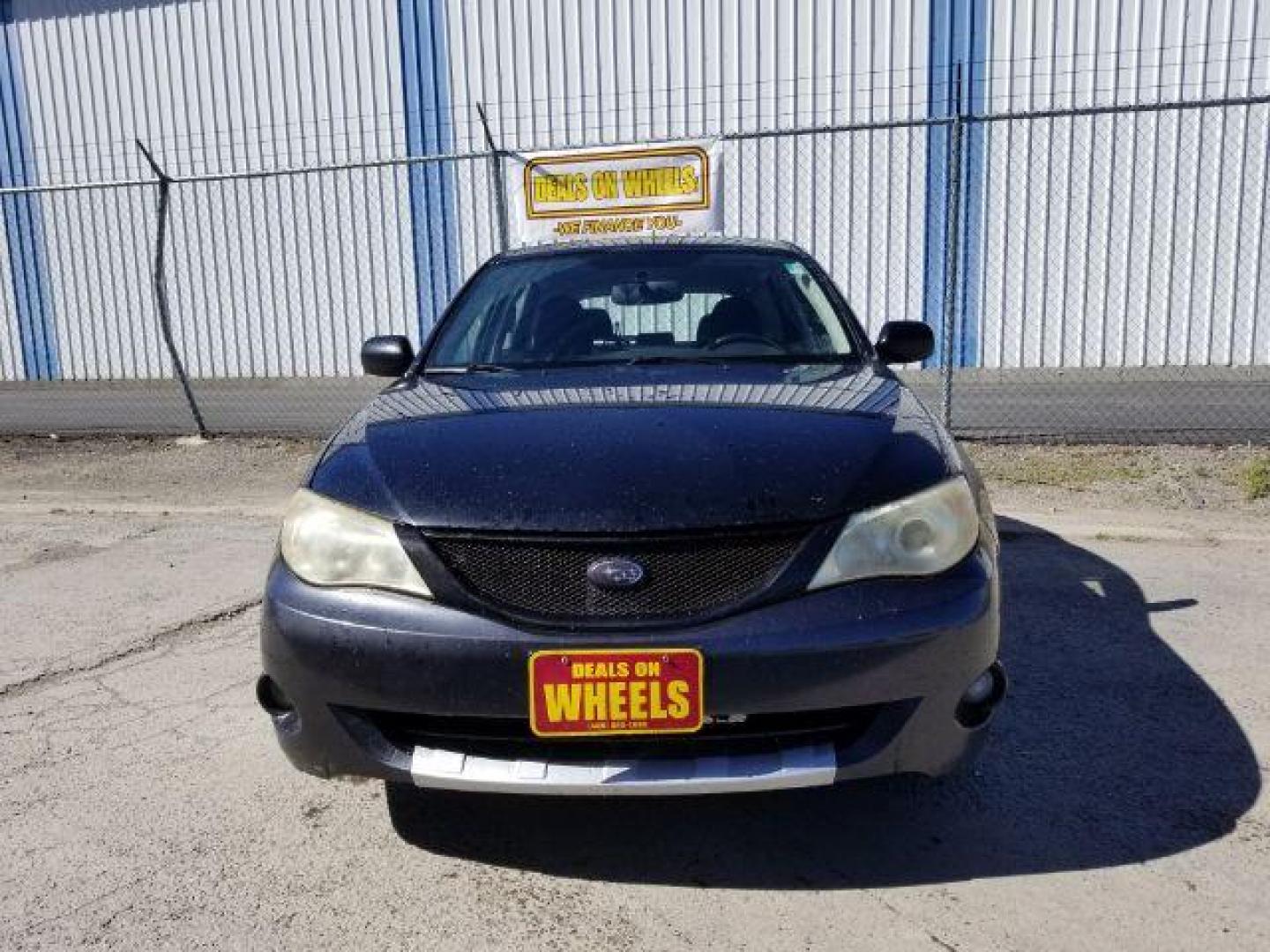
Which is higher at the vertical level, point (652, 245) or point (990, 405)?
point (652, 245)

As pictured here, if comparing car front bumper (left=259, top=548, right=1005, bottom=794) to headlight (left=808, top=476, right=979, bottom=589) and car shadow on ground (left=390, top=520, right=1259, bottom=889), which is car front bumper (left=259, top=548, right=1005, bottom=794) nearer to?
headlight (left=808, top=476, right=979, bottom=589)

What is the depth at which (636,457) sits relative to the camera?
2.35 metres

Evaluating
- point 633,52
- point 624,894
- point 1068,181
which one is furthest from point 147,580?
point 1068,181

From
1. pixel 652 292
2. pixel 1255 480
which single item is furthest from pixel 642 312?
pixel 1255 480

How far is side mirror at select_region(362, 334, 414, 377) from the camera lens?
3.81 m

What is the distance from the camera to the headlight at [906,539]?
2195mm

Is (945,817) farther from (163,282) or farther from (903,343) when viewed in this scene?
(163,282)

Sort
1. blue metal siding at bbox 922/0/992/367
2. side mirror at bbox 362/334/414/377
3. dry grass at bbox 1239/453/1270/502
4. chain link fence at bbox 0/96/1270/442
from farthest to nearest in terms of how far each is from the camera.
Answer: blue metal siding at bbox 922/0/992/367 < chain link fence at bbox 0/96/1270/442 < dry grass at bbox 1239/453/1270/502 < side mirror at bbox 362/334/414/377

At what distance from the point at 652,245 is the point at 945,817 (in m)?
2.38

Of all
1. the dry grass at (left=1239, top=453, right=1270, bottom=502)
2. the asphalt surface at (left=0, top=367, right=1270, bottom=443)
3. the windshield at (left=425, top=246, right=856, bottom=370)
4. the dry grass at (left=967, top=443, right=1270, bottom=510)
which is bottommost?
the asphalt surface at (left=0, top=367, right=1270, bottom=443)

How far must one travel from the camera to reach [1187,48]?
34.1 feet

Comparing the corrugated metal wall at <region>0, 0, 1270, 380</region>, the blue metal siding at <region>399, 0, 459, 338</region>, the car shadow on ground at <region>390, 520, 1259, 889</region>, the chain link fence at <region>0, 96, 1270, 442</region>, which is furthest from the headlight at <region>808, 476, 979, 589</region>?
the blue metal siding at <region>399, 0, 459, 338</region>

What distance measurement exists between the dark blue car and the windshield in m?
0.98

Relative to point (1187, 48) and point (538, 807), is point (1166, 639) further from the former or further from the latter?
point (1187, 48)
